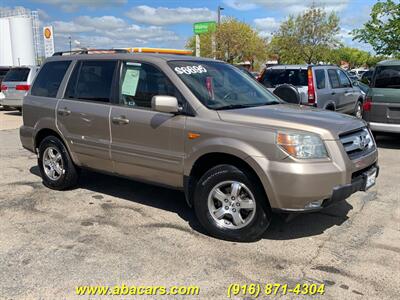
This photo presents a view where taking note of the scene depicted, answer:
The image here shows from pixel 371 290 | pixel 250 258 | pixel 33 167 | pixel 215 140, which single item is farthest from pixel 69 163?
pixel 371 290

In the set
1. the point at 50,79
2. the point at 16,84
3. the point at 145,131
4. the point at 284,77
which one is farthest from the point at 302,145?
the point at 16,84

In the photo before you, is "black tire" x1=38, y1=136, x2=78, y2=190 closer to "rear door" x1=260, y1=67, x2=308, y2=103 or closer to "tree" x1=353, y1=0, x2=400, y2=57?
"rear door" x1=260, y1=67, x2=308, y2=103

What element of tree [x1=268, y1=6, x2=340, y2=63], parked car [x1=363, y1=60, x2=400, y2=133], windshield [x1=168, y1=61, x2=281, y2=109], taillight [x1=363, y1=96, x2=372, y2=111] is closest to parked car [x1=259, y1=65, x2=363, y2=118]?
taillight [x1=363, y1=96, x2=372, y2=111]

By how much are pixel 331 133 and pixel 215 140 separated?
1.07m

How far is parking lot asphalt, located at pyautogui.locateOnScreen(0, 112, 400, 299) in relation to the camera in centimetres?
353

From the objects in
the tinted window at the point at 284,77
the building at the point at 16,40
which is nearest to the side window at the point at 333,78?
the tinted window at the point at 284,77

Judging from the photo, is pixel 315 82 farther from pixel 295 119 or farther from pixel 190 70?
pixel 295 119

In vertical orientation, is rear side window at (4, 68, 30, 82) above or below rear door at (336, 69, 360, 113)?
above

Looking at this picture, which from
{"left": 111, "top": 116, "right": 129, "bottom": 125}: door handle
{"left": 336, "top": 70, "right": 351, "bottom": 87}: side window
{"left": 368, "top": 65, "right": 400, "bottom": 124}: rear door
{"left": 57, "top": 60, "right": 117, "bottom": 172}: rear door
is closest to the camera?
{"left": 111, "top": 116, "right": 129, "bottom": 125}: door handle

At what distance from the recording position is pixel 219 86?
4.84 metres

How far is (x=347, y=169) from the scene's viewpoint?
402 cm

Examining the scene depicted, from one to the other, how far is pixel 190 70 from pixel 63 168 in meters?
2.30

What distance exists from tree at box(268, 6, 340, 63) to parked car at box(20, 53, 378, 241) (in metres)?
38.4

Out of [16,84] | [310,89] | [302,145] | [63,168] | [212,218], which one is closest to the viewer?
[302,145]
